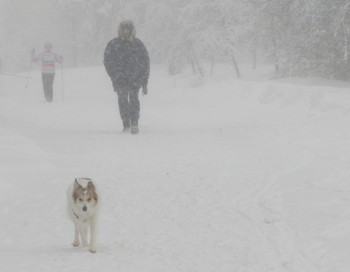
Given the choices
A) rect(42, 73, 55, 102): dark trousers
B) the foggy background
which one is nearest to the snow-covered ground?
the foggy background

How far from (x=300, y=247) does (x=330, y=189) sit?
169cm

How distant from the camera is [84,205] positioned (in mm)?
4070

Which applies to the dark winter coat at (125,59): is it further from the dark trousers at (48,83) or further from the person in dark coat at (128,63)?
the dark trousers at (48,83)

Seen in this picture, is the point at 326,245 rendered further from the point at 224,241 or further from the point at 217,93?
the point at 217,93

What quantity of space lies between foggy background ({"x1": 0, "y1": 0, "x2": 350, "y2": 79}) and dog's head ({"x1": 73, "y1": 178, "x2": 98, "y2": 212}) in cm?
1221

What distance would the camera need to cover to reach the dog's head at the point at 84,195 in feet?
13.3

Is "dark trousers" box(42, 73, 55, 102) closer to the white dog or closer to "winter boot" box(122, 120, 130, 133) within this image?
A: "winter boot" box(122, 120, 130, 133)

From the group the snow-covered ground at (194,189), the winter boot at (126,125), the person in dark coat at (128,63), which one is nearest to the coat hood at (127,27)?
the person in dark coat at (128,63)

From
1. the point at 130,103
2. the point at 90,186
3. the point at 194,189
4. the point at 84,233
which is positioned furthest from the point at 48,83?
the point at 90,186

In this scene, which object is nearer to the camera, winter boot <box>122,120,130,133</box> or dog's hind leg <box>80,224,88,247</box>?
dog's hind leg <box>80,224,88,247</box>

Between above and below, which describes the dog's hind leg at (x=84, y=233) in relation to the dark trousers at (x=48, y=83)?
below

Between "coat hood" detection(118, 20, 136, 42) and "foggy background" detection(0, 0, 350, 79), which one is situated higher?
"foggy background" detection(0, 0, 350, 79)

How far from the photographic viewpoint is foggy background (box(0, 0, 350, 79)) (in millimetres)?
16517

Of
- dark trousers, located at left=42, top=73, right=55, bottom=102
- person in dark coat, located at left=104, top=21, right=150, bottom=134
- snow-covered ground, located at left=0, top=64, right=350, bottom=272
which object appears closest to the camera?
snow-covered ground, located at left=0, top=64, right=350, bottom=272
